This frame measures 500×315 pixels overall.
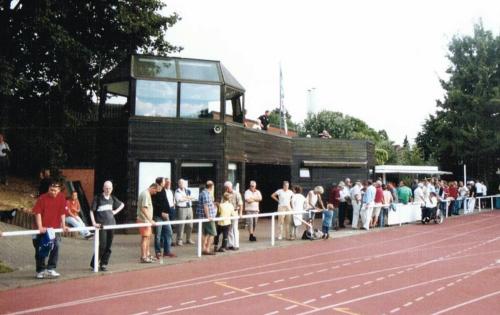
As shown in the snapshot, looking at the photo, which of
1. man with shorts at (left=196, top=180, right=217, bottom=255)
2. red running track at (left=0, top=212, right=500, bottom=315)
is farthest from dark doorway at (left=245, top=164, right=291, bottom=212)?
man with shorts at (left=196, top=180, right=217, bottom=255)

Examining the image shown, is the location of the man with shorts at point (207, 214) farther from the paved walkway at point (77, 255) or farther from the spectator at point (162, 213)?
the spectator at point (162, 213)

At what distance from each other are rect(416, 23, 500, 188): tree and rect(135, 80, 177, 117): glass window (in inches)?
863

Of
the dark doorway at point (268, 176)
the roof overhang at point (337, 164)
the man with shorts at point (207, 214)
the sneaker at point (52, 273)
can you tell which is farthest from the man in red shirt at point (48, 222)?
the roof overhang at point (337, 164)

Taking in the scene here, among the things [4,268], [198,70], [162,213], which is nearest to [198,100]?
[198,70]

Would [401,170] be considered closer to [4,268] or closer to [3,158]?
[3,158]

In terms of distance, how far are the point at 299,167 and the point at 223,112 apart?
24.3ft

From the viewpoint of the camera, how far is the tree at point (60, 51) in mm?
19141

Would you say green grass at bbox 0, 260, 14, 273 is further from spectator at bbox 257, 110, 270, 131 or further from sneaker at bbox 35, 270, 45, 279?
spectator at bbox 257, 110, 270, 131

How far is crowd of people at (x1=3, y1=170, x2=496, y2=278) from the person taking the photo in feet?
32.5

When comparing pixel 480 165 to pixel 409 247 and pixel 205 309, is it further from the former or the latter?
pixel 205 309

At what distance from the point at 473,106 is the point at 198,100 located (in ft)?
72.2

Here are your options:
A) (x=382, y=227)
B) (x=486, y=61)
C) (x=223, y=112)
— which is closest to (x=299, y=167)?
(x=382, y=227)

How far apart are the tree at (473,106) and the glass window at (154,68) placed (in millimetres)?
21722

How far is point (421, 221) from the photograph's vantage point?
22.0 m
